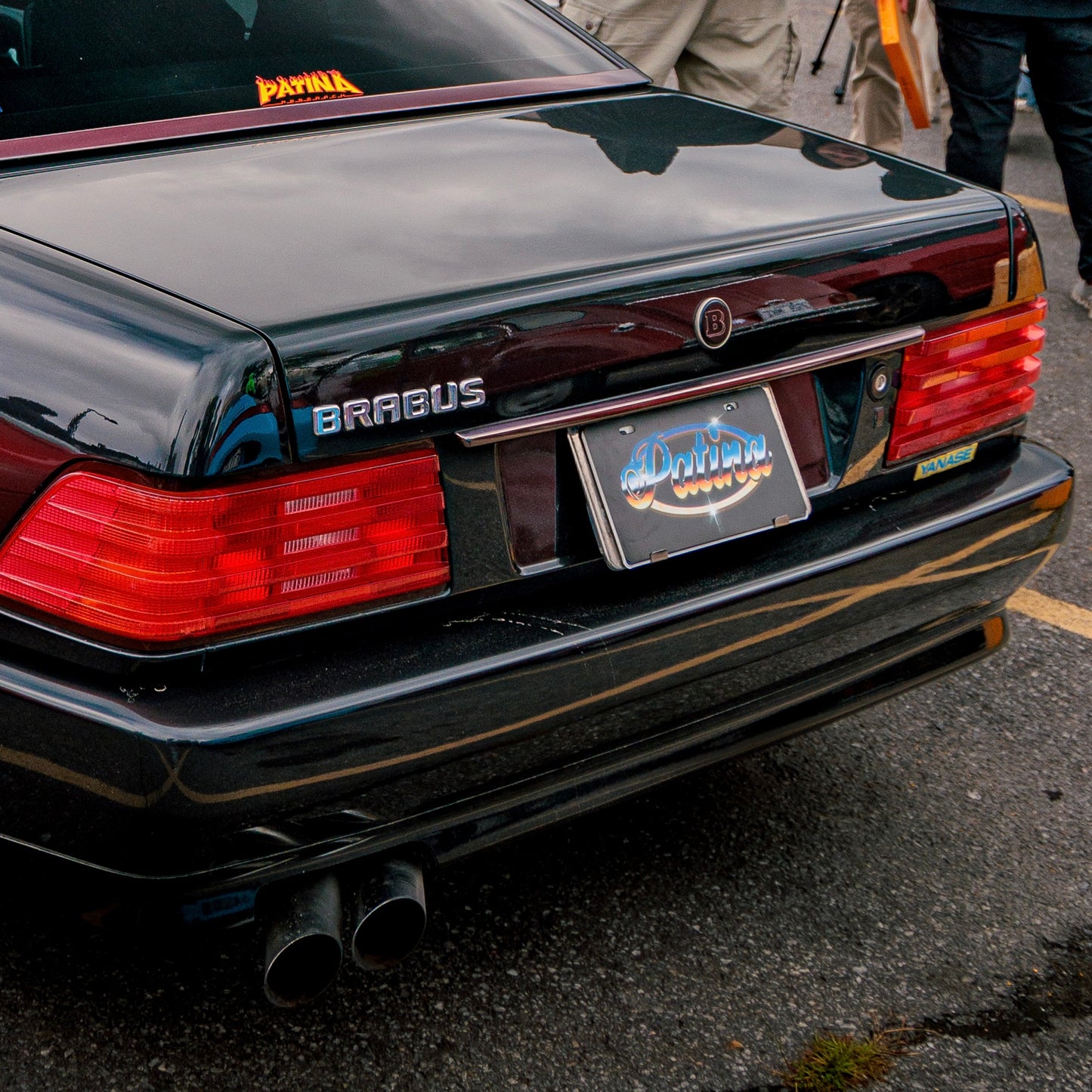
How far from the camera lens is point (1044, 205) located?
720 cm

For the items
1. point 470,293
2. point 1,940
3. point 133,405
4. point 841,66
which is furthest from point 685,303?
point 841,66

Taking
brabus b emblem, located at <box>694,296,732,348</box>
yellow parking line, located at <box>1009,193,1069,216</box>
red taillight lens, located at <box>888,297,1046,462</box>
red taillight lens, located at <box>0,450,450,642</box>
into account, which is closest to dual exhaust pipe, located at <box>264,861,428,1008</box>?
red taillight lens, located at <box>0,450,450,642</box>

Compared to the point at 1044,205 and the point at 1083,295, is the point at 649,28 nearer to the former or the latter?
the point at 1083,295

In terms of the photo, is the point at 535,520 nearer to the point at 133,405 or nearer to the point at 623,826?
the point at 133,405

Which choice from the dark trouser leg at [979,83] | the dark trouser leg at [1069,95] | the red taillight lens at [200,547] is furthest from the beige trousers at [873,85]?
the red taillight lens at [200,547]

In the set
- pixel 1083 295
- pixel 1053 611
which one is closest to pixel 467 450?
pixel 1053 611

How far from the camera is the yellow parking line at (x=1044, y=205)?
7074mm

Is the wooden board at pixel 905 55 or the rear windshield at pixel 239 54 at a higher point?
the rear windshield at pixel 239 54

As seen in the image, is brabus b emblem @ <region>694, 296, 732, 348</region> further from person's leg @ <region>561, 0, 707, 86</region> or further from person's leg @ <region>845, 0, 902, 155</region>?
person's leg @ <region>845, 0, 902, 155</region>

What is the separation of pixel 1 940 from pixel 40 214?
1.15 metres

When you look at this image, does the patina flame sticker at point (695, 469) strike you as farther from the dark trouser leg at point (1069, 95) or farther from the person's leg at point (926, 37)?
the dark trouser leg at point (1069, 95)

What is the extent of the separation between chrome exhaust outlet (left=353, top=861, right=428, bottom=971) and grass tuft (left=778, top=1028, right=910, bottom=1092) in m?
0.67

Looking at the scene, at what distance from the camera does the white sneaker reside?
5.54 meters

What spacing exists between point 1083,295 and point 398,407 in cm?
469
